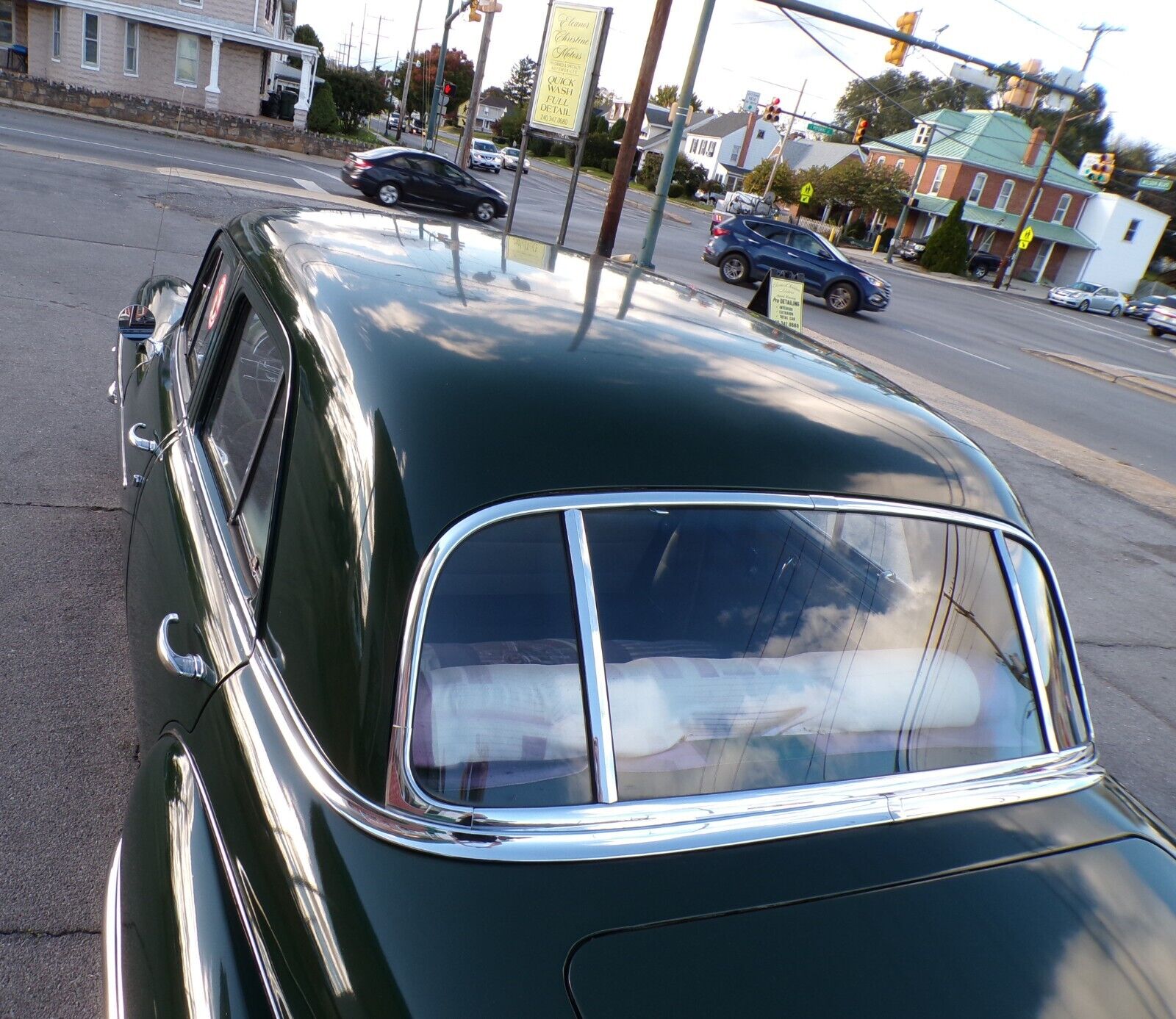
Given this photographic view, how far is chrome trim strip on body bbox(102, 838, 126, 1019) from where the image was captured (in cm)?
159

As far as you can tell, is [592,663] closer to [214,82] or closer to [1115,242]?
[214,82]

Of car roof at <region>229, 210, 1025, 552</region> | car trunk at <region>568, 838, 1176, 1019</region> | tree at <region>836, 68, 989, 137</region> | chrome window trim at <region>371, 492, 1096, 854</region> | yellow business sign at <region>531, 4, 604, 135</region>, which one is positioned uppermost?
tree at <region>836, 68, 989, 137</region>

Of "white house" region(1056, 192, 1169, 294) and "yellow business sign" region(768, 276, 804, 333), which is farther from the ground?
"white house" region(1056, 192, 1169, 294)

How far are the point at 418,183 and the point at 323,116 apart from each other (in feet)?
58.8

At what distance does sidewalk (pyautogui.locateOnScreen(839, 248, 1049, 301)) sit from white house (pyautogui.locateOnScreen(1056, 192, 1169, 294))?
9.46 metres

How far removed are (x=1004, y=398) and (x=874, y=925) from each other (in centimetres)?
1338

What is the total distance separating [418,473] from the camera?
1557 mm

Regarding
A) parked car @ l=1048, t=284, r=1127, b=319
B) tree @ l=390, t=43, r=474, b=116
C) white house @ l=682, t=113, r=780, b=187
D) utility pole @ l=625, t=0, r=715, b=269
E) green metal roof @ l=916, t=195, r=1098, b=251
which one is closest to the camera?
utility pole @ l=625, t=0, r=715, b=269

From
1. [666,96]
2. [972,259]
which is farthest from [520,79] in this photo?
[972,259]

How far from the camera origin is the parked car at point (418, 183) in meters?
21.4

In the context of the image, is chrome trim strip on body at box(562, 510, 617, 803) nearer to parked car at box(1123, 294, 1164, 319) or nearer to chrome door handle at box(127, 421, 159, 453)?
chrome door handle at box(127, 421, 159, 453)

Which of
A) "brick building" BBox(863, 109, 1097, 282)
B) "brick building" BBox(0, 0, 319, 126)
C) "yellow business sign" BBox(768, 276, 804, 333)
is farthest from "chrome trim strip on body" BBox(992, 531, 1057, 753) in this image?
"brick building" BBox(863, 109, 1097, 282)

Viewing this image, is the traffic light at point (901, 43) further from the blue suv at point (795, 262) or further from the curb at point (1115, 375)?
the curb at point (1115, 375)

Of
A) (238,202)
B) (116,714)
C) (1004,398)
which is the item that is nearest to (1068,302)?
(1004,398)
